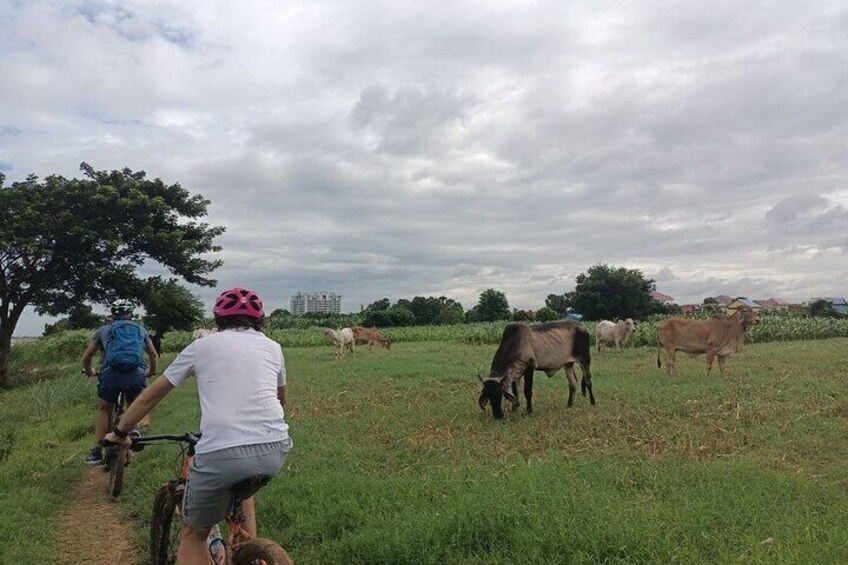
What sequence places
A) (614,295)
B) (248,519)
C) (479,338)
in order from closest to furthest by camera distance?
1. (248,519)
2. (479,338)
3. (614,295)

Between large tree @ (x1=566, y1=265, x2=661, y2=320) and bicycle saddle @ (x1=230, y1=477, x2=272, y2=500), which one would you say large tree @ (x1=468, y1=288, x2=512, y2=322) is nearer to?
large tree @ (x1=566, y1=265, x2=661, y2=320)

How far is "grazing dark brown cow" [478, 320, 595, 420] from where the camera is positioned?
10789 mm

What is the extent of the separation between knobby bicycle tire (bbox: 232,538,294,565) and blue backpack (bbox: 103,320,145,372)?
4.82 meters

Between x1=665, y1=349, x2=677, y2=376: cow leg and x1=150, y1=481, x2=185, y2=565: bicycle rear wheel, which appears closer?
x1=150, y1=481, x2=185, y2=565: bicycle rear wheel

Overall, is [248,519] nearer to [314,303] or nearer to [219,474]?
[219,474]

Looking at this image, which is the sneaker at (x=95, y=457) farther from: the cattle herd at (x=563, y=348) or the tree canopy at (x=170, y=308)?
the tree canopy at (x=170, y=308)

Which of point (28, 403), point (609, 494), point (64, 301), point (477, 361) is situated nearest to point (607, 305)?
point (477, 361)

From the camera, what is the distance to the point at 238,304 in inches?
152

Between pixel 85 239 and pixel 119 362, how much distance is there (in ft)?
52.2

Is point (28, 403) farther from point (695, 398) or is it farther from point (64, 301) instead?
point (695, 398)

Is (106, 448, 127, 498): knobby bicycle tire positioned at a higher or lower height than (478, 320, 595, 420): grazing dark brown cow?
lower

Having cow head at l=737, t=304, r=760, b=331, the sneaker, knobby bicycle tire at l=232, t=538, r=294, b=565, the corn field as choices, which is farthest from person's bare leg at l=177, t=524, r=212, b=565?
the corn field

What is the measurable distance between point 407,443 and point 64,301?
1891 cm

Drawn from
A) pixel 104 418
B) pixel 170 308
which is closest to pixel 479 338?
pixel 170 308
